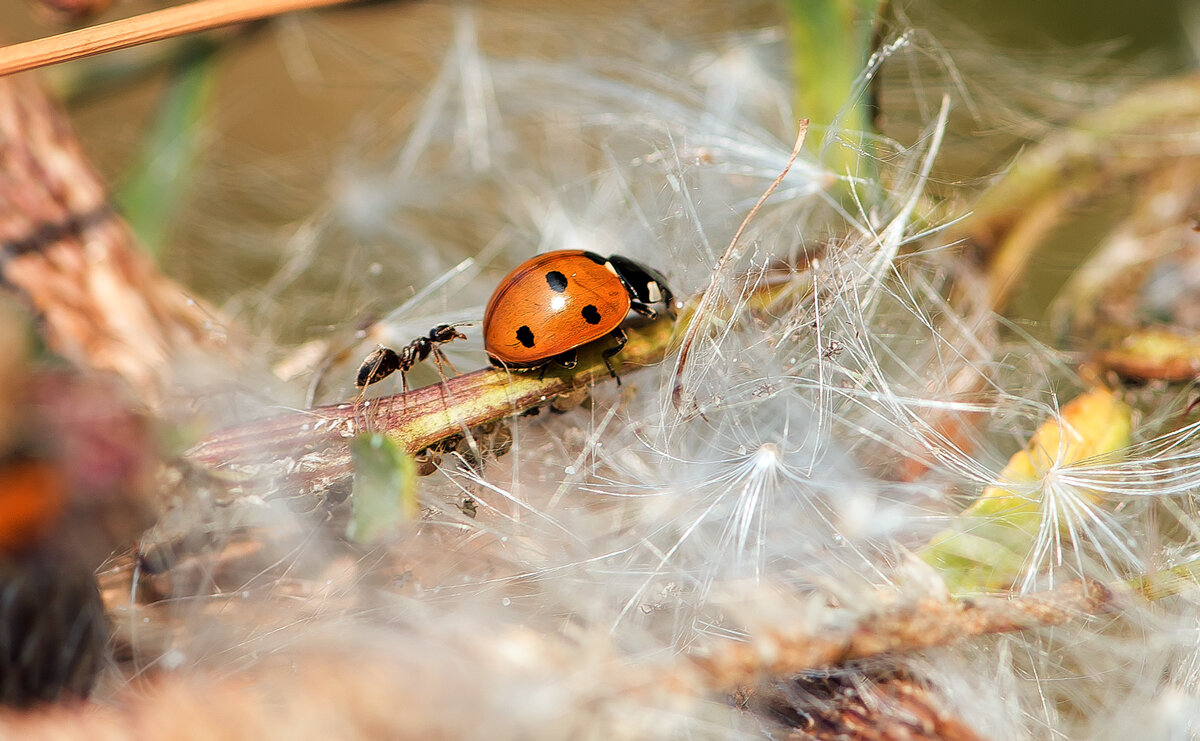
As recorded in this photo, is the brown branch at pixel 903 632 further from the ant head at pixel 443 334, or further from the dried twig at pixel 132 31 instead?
the dried twig at pixel 132 31

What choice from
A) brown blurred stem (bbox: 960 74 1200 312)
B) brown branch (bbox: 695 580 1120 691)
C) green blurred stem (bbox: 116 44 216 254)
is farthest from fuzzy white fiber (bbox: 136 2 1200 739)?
green blurred stem (bbox: 116 44 216 254)

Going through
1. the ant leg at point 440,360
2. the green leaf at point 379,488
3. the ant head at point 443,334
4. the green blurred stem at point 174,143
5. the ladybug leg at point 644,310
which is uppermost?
the green blurred stem at point 174,143

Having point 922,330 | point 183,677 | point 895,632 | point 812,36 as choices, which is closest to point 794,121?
point 812,36

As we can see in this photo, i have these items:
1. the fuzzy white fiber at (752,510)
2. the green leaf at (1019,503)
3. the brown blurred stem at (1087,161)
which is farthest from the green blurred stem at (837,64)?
the green leaf at (1019,503)

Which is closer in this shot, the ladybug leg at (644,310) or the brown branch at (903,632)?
the brown branch at (903,632)

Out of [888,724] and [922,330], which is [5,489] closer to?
[888,724]

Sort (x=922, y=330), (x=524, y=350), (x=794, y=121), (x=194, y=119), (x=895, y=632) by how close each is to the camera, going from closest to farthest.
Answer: (x=895, y=632), (x=524, y=350), (x=922, y=330), (x=794, y=121), (x=194, y=119)

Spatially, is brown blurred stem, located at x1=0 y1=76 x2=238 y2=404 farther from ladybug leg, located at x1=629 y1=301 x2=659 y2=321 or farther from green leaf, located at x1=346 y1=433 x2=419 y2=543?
ladybug leg, located at x1=629 y1=301 x2=659 y2=321
